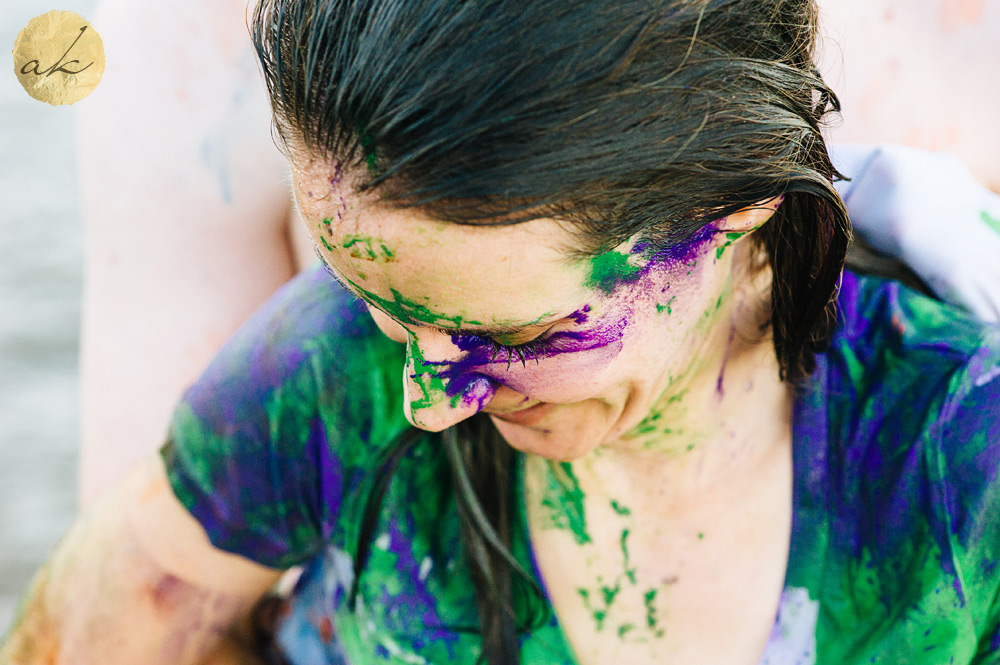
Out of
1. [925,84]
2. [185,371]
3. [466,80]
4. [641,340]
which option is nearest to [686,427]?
[641,340]

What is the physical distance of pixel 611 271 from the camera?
612mm

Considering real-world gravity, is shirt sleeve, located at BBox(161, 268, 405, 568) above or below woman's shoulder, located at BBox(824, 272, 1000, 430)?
above

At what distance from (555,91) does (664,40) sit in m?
0.08

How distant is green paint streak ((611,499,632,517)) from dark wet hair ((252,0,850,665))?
13.9 inches

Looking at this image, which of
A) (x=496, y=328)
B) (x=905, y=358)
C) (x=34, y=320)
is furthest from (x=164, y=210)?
(x=34, y=320)

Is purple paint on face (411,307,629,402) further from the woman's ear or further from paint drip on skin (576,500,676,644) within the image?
paint drip on skin (576,500,676,644)

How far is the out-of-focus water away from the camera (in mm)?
1916

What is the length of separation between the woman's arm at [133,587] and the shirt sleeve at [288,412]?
0.05m

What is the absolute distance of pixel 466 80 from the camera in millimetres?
493

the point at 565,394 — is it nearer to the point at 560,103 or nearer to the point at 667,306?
the point at 667,306

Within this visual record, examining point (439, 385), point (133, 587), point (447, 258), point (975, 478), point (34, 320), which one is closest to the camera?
point (447, 258)

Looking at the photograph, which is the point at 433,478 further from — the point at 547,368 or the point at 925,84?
the point at 925,84

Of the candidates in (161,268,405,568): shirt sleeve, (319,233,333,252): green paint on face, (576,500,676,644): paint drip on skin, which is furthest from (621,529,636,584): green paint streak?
(319,233,333,252): green paint on face

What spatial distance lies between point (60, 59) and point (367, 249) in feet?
0.66
